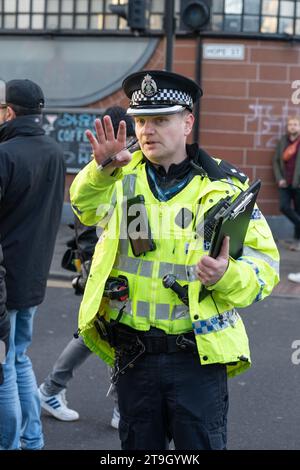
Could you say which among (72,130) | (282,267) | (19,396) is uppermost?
(72,130)

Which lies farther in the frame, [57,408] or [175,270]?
[57,408]

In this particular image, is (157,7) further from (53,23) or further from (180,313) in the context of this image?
(180,313)

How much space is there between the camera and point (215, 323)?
3.04 metres

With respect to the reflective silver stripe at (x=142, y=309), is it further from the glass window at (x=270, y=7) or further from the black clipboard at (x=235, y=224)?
the glass window at (x=270, y=7)

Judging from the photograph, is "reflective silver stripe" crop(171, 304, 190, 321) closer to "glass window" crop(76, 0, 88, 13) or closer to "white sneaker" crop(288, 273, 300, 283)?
"white sneaker" crop(288, 273, 300, 283)

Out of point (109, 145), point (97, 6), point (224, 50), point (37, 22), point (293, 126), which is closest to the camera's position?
point (109, 145)

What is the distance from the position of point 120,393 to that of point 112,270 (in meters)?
0.49

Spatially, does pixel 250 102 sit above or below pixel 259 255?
below

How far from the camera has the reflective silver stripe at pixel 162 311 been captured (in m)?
3.07

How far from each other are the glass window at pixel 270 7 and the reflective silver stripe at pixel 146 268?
9910 mm

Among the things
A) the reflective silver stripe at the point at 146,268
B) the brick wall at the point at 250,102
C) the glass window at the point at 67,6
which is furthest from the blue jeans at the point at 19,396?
the glass window at the point at 67,6

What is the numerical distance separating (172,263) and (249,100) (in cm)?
960

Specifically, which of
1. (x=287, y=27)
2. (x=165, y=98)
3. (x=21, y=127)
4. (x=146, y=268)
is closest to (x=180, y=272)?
(x=146, y=268)

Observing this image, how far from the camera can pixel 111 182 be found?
3.01 m
